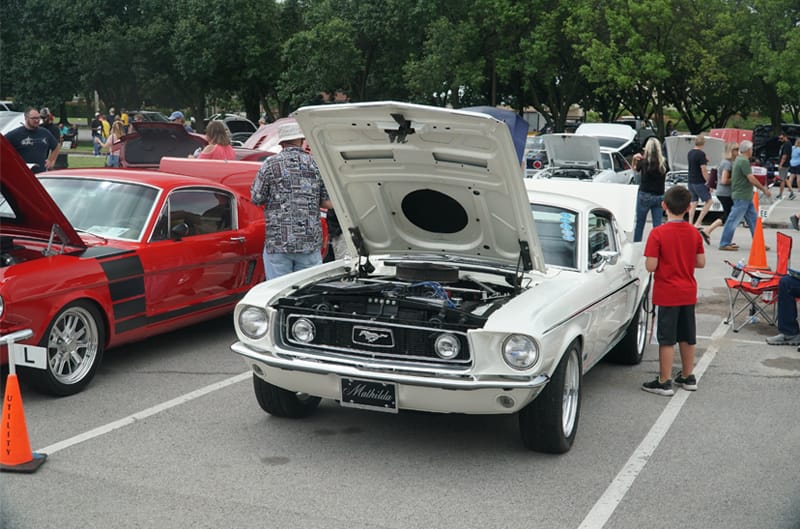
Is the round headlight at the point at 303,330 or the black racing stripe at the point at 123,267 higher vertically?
the black racing stripe at the point at 123,267

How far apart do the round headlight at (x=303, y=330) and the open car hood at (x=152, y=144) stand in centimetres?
808

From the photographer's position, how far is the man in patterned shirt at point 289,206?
7.30 m

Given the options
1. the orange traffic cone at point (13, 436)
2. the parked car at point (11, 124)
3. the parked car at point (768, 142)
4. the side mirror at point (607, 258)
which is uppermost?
the parked car at point (11, 124)

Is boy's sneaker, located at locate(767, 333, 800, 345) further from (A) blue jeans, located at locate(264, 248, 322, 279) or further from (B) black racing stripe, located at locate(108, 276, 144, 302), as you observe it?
(B) black racing stripe, located at locate(108, 276, 144, 302)

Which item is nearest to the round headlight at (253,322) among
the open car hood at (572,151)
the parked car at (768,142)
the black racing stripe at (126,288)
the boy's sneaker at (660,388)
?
the black racing stripe at (126,288)

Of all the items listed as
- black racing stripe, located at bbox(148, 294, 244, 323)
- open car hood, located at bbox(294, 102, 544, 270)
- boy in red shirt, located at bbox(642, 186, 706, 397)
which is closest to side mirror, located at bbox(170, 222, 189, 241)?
black racing stripe, located at bbox(148, 294, 244, 323)

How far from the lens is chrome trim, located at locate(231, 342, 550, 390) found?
16.0 feet

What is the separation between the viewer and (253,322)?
18.2 feet

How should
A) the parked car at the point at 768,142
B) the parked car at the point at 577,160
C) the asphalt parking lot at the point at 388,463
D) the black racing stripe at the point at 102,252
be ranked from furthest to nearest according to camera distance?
the parked car at the point at 768,142 → the parked car at the point at 577,160 → the black racing stripe at the point at 102,252 → the asphalt parking lot at the point at 388,463

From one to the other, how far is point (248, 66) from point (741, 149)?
107 ft

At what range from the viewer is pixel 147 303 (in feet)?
23.3

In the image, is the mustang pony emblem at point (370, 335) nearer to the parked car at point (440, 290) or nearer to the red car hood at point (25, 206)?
the parked car at point (440, 290)

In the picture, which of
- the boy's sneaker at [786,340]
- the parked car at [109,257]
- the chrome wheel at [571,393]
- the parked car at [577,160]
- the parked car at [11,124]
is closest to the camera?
the chrome wheel at [571,393]

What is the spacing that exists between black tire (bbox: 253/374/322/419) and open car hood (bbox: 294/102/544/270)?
4.02ft
